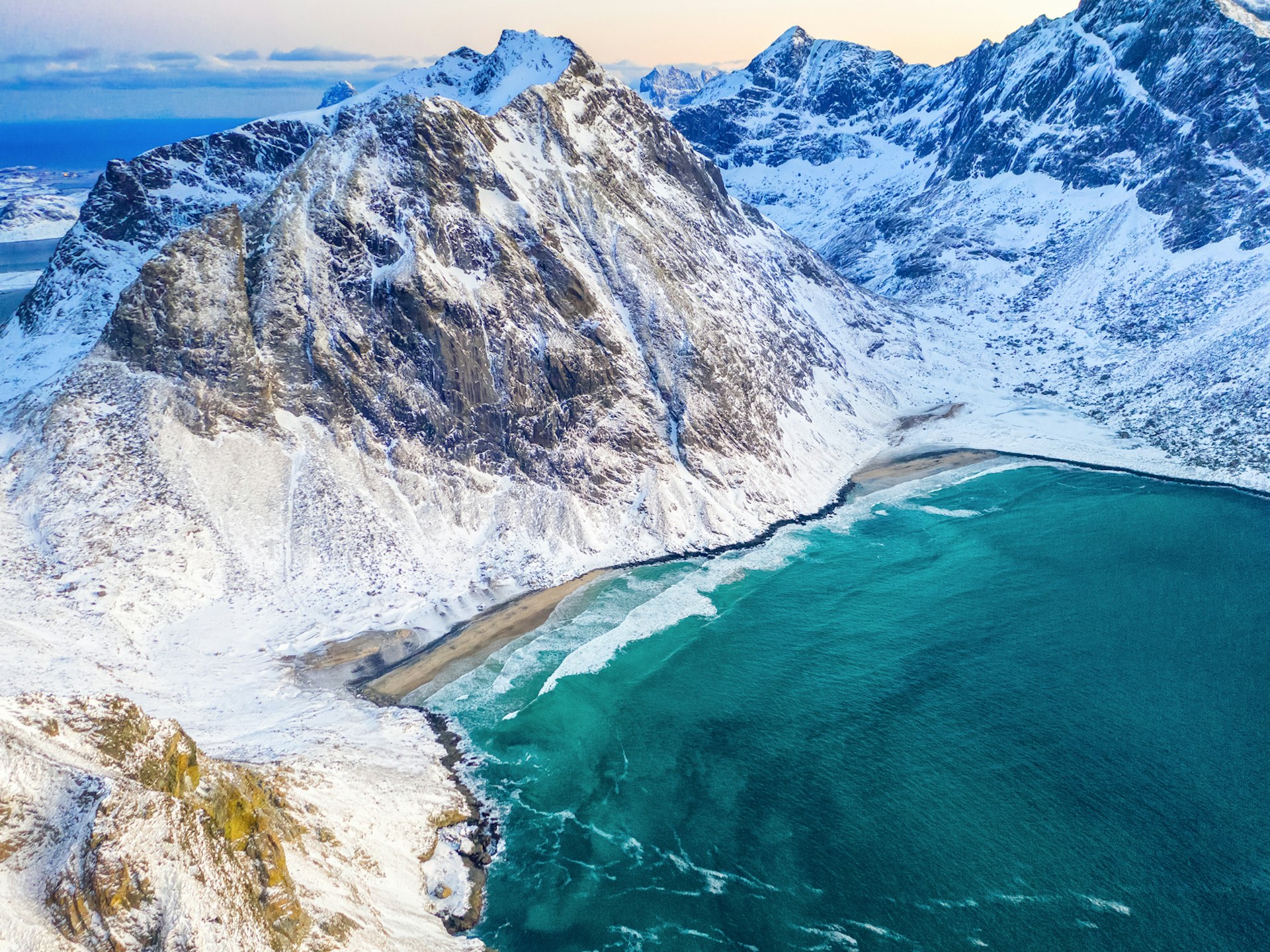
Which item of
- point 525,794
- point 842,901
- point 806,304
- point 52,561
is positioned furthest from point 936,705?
point 806,304

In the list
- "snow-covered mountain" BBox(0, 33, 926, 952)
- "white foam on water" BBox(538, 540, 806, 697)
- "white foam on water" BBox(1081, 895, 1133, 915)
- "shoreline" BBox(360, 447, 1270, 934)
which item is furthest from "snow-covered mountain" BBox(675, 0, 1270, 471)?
"white foam on water" BBox(1081, 895, 1133, 915)

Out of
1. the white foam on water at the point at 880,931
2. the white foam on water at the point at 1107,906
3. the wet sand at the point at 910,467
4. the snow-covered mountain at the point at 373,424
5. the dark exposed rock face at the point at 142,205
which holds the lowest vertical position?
the white foam on water at the point at 1107,906

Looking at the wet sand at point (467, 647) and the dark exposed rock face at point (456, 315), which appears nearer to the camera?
the wet sand at point (467, 647)

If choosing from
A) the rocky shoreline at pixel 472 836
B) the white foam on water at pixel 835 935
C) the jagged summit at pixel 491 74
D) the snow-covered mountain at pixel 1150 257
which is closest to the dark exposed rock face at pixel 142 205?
the jagged summit at pixel 491 74

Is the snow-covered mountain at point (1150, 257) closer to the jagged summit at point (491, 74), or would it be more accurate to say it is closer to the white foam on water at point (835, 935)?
the white foam on water at point (835, 935)

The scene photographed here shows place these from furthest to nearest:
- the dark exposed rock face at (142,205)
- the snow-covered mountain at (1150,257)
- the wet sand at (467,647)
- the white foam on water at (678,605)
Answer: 1. the snow-covered mountain at (1150,257)
2. the dark exposed rock face at (142,205)
3. the white foam on water at (678,605)
4. the wet sand at (467,647)

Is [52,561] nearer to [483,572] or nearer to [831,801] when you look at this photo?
[483,572]

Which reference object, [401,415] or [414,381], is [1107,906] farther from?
[414,381]

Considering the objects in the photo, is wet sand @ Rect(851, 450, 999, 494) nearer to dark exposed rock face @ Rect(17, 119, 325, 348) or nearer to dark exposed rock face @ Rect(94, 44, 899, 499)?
dark exposed rock face @ Rect(94, 44, 899, 499)
